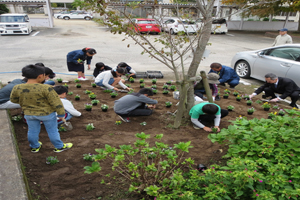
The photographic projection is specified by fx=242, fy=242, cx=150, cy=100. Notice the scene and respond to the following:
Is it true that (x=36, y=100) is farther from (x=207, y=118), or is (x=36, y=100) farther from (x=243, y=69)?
(x=243, y=69)

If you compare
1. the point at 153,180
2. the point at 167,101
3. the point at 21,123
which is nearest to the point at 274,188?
the point at 153,180

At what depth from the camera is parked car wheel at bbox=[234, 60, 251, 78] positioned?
27.9 feet

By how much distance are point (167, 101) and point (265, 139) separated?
11.2 ft

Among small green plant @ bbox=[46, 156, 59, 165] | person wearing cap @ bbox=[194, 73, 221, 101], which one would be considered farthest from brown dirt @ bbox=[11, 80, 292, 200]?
person wearing cap @ bbox=[194, 73, 221, 101]

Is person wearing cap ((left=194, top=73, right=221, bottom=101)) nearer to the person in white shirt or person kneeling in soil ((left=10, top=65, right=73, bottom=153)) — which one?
the person in white shirt

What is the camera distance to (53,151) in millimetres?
3775

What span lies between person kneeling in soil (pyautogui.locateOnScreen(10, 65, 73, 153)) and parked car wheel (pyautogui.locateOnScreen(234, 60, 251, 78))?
700 cm

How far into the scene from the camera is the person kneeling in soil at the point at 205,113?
428cm

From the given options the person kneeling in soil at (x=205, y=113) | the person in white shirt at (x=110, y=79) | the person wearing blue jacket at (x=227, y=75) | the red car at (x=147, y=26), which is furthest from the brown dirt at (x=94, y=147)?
the red car at (x=147, y=26)

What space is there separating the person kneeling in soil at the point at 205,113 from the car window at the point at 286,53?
3902 millimetres

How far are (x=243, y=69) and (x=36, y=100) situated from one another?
289 inches

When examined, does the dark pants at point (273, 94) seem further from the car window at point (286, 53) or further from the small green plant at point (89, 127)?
the small green plant at point (89, 127)

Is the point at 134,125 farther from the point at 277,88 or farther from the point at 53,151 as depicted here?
the point at 277,88

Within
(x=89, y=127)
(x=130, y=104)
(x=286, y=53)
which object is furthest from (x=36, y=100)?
(x=286, y=53)
